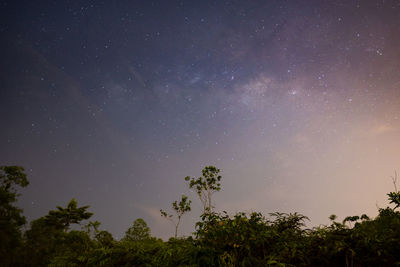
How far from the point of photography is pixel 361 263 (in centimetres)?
228

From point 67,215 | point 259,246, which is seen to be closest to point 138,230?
point 67,215

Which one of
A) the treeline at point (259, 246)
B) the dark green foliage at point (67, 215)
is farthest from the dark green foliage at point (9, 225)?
the treeline at point (259, 246)

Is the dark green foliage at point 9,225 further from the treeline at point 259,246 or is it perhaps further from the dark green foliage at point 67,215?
the treeline at point 259,246

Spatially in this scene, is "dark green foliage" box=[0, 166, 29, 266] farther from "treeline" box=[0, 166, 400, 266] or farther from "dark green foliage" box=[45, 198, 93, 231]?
"treeline" box=[0, 166, 400, 266]

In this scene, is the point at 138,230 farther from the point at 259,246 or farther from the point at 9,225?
the point at 259,246

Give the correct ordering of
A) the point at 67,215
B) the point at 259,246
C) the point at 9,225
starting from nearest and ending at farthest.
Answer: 1. the point at 259,246
2. the point at 9,225
3. the point at 67,215

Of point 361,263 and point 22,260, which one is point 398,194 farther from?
point 22,260

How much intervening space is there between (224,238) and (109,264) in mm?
1522

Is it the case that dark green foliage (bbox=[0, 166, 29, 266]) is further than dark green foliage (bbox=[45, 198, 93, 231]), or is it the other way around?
dark green foliage (bbox=[45, 198, 93, 231])

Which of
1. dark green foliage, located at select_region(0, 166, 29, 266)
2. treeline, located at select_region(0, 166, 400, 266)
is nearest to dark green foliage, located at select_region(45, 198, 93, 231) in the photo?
dark green foliage, located at select_region(0, 166, 29, 266)

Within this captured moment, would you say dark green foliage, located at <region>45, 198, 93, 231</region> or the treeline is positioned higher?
dark green foliage, located at <region>45, 198, 93, 231</region>

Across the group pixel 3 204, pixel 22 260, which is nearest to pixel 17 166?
pixel 3 204

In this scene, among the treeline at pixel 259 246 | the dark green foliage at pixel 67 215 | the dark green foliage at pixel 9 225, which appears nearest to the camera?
the treeline at pixel 259 246

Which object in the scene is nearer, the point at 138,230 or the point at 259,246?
the point at 259,246
